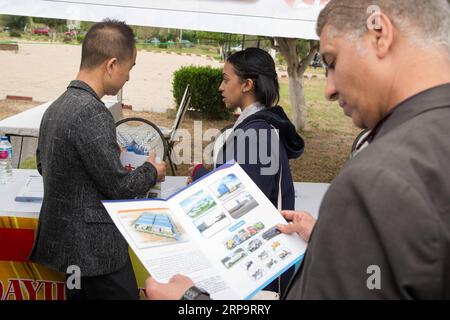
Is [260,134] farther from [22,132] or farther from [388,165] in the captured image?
[22,132]

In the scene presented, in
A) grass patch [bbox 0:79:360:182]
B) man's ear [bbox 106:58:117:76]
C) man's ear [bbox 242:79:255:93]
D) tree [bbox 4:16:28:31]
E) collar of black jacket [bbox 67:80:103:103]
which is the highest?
tree [bbox 4:16:28:31]

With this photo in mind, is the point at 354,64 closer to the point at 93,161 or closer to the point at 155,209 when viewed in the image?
the point at 155,209

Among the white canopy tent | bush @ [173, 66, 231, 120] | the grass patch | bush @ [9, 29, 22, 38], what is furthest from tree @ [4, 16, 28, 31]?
the white canopy tent

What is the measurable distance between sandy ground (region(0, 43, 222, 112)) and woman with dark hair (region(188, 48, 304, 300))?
880 centimetres

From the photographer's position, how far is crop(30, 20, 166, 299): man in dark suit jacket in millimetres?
1803

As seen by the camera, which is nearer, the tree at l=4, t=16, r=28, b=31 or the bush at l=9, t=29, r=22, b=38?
the bush at l=9, t=29, r=22, b=38

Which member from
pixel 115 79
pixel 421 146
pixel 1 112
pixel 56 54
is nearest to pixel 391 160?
pixel 421 146

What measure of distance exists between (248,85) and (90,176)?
947mm

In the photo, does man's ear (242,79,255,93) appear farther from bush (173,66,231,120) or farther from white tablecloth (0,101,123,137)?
bush (173,66,231,120)

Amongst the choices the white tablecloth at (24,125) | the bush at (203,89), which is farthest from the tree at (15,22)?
the white tablecloth at (24,125)

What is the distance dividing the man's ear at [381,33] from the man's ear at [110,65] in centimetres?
131

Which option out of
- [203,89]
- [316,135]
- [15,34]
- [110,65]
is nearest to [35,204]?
[110,65]

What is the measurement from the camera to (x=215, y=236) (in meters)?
1.37

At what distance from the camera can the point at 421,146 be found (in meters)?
0.79
